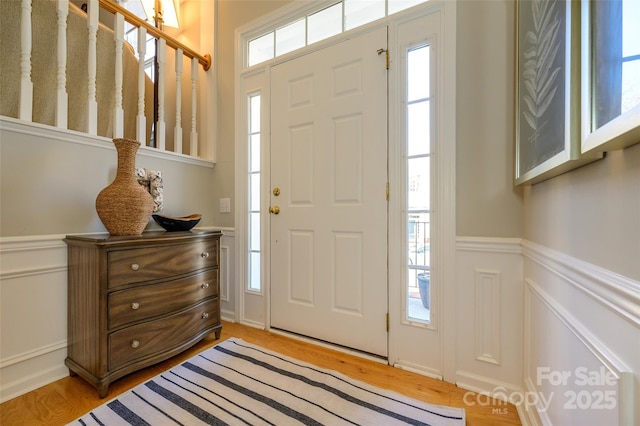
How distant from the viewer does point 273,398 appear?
4.17ft

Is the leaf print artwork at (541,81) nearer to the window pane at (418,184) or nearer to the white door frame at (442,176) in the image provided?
the white door frame at (442,176)

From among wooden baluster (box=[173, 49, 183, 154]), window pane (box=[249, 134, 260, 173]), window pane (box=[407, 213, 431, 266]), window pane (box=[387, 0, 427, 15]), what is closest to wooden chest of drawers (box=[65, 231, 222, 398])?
window pane (box=[249, 134, 260, 173])

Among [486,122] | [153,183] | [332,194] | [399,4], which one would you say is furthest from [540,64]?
[153,183]

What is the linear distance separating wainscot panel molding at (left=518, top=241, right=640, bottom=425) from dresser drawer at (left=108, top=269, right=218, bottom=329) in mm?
1717

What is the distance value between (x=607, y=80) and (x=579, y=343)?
0.61m

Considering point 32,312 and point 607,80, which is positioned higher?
point 607,80

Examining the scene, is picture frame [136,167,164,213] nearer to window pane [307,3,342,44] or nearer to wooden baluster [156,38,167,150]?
wooden baluster [156,38,167,150]

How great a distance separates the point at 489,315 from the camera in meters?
1.34

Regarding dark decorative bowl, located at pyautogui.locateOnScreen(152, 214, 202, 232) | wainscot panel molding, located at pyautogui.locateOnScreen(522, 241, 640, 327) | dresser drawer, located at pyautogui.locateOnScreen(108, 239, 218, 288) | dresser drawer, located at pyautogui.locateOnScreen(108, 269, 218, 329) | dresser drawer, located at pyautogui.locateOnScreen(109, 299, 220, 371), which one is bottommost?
dresser drawer, located at pyautogui.locateOnScreen(109, 299, 220, 371)

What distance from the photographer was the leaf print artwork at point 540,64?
80 cm

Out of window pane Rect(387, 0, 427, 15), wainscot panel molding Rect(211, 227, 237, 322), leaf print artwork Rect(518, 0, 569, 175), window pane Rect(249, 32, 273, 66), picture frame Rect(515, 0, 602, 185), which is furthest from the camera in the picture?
wainscot panel molding Rect(211, 227, 237, 322)

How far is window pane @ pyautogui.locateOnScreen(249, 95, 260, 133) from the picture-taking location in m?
→ 2.17

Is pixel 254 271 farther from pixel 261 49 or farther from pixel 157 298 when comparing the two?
pixel 261 49

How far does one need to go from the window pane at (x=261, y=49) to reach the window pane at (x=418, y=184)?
4.70 ft
